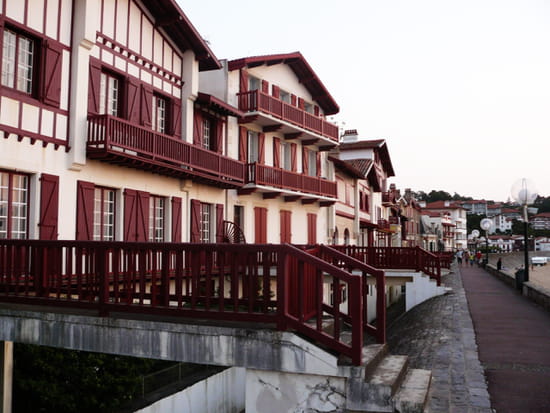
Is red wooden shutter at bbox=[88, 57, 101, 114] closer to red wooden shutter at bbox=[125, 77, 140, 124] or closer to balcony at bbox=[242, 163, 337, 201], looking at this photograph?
red wooden shutter at bbox=[125, 77, 140, 124]

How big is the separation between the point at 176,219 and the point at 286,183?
7.23 meters

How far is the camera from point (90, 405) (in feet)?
42.3

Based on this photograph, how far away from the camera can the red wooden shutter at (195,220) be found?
18.1 metres

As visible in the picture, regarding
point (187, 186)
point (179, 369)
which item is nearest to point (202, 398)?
point (179, 369)

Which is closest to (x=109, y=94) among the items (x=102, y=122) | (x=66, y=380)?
(x=102, y=122)

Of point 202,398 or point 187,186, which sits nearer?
point 202,398

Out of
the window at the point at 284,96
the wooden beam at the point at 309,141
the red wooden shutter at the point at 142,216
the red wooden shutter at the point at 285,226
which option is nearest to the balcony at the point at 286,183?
the red wooden shutter at the point at 285,226

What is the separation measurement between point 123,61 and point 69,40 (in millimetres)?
1955

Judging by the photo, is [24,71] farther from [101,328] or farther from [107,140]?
[101,328]

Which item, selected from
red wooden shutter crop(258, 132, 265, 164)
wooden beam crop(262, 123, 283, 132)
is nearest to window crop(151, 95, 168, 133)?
red wooden shutter crop(258, 132, 265, 164)

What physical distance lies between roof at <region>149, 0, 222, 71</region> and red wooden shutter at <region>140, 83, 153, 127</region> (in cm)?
224

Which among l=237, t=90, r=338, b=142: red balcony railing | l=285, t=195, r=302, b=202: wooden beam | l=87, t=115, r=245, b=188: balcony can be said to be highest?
l=237, t=90, r=338, b=142: red balcony railing

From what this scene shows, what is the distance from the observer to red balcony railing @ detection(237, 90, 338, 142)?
70.4ft

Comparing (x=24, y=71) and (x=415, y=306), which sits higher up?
(x=24, y=71)
